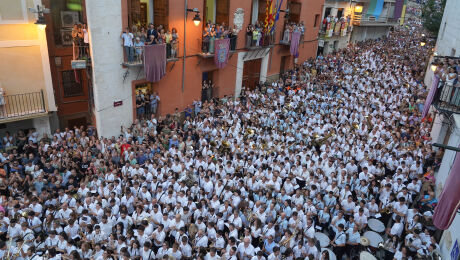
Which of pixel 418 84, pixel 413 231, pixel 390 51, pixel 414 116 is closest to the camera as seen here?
pixel 413 231

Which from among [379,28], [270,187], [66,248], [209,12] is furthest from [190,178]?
[379,28]

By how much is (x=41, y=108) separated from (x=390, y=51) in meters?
32.0

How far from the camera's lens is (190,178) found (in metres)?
11.5

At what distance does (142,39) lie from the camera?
1469 cm

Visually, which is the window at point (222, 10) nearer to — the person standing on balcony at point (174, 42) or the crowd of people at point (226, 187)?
the person standing on balcony at point (174, 42)

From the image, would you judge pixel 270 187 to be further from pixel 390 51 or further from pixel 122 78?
pixel 390 51

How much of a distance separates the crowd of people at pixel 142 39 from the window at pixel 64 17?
326cm

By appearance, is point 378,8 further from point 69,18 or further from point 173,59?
point 69,18

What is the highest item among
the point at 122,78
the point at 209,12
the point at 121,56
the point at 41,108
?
the point at 209,12

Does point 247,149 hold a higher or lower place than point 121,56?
lower

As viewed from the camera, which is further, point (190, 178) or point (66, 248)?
point (190, 178)

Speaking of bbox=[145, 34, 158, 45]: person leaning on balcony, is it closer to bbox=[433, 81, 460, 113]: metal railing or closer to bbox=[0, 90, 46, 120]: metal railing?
bbox=[0, 90, 46, 120]: metal railing

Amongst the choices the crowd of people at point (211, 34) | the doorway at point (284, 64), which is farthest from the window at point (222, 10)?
the doorway at point (284, 64)

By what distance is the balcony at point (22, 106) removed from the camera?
13281 millimetres
